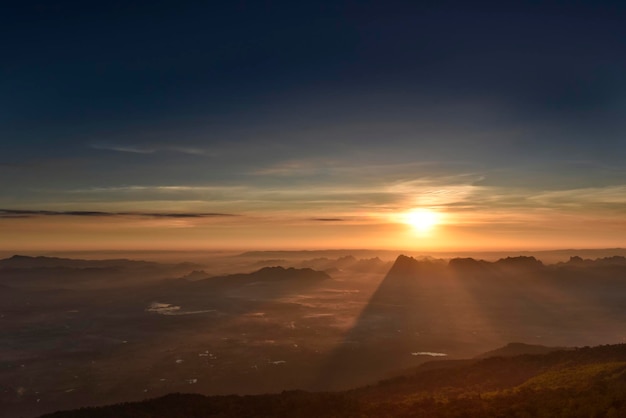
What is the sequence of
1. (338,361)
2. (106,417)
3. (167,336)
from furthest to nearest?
(167,336), (338,361), (106,417)

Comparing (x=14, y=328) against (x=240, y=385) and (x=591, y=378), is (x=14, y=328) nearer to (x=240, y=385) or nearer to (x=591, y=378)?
(x=240, y=385)

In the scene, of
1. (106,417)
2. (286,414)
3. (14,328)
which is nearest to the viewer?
(286,414)

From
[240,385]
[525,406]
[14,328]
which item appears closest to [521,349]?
[240,385]

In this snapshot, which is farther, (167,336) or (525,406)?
(167,336)

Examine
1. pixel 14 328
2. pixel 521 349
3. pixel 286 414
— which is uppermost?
pixel 286 414

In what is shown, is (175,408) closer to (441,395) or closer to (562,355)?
(441,395)

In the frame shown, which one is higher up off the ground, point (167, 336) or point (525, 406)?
point (525, 406)
